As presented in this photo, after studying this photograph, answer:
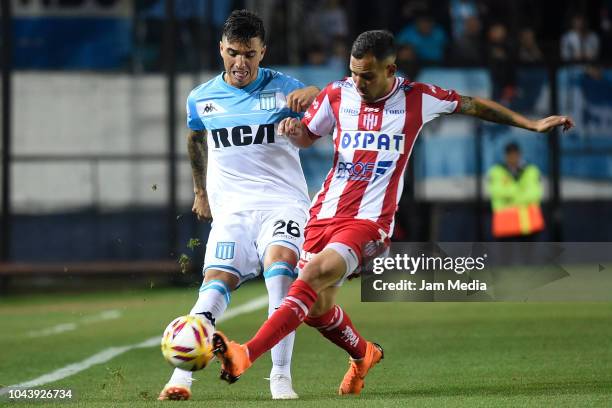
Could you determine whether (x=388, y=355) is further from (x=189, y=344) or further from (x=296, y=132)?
(x=189, y=344)

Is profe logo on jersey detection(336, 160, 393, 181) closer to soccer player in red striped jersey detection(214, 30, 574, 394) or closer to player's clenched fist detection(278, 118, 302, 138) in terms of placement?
soccer player in red striped jersey detection(214, 30, 574, 394)

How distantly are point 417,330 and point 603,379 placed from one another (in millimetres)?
4232

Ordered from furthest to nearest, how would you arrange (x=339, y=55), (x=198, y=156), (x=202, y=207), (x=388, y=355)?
(x=339, y=55) → (x=388, y=355) → (x=198, y=156) → (x=202, y=207)

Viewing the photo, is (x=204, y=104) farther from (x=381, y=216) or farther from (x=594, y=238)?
(x=594, y=238)

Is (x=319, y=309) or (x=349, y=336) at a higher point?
(x=319, y=309)

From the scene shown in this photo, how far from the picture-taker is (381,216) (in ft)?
28.0

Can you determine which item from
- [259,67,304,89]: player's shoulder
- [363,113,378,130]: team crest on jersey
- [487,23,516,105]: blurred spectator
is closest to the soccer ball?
[363,113,378,130]: team crest on jersey

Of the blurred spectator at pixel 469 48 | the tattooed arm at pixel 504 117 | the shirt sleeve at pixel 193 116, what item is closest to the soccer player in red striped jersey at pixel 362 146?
the tattooed arm at pixel 504 117

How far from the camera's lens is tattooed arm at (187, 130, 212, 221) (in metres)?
9.38

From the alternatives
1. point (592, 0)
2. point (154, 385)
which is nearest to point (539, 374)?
point (154, 385)

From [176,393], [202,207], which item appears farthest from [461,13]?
[176,393]

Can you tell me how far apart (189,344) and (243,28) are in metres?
2.14

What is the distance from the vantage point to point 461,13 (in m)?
21.0

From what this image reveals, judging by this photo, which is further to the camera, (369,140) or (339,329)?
(339,329)
